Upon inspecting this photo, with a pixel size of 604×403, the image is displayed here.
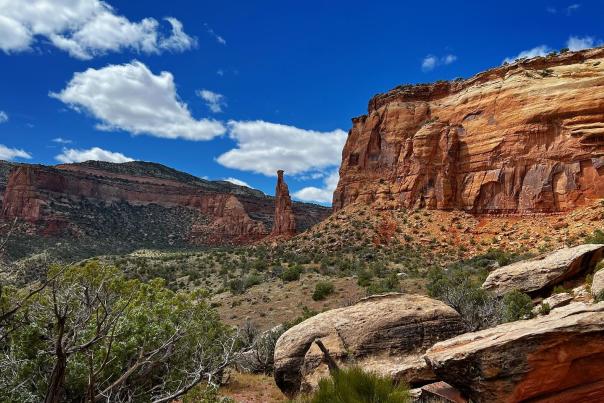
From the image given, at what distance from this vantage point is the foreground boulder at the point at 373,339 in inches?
334

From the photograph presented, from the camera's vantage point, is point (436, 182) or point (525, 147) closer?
point (525, 147)

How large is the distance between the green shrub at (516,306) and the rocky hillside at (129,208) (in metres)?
73.2

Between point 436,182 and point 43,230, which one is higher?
point 436,182

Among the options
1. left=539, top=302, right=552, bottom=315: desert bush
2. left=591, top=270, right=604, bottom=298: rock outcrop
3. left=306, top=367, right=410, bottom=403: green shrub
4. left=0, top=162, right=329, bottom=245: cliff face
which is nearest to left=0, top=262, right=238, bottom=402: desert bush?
left=306, top=367, right=410, bottom=403: green shrub

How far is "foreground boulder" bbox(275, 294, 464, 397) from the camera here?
8.49 m

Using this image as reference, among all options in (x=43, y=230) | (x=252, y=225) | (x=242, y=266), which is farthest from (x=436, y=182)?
(x=43, y=230)

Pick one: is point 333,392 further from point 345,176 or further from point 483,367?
point 345,176

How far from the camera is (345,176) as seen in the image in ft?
183

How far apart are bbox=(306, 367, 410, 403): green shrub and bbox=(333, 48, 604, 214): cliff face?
3852 centimetres

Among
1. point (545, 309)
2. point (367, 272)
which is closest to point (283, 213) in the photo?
point (367, 272)

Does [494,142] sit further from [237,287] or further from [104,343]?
[104,343]

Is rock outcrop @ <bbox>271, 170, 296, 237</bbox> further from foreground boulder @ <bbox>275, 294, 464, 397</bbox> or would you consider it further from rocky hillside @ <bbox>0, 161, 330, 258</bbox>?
foreground boulder @ <bbox>275, 294, 464, 397</bbox>

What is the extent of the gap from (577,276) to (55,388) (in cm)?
1663

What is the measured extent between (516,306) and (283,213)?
54823mm
